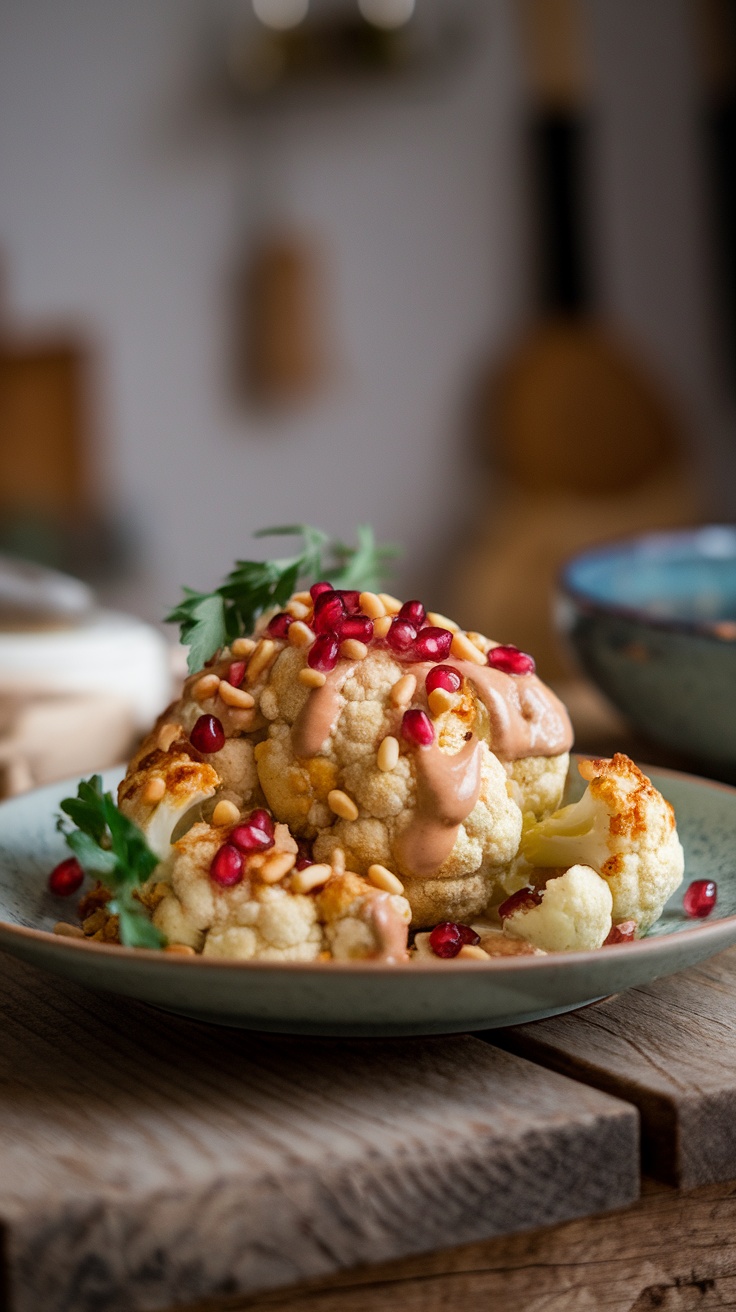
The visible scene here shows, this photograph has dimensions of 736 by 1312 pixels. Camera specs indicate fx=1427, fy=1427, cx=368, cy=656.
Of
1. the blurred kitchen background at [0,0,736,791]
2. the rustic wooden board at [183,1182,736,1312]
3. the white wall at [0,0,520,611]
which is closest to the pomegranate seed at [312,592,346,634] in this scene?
the rustic wooden board at [183,1182,736,1312]

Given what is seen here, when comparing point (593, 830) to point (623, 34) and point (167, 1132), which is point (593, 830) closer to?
point (167, 1132)

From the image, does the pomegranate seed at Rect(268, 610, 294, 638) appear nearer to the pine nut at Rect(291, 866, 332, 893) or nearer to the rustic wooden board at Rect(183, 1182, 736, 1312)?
the pine nut at Rect(291, 866, 332, 893)

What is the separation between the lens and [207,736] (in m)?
0.91

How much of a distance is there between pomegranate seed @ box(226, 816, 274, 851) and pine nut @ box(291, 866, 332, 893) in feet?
0.10

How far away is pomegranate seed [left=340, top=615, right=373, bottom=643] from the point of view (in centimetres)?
92

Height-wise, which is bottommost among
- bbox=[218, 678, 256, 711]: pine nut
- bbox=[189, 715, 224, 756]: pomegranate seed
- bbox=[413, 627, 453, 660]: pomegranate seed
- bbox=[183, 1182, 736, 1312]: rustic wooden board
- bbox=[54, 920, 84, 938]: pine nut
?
bbox=[183, 1182, 736, 1312]: rustic wooden board

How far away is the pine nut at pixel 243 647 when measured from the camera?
965 mm

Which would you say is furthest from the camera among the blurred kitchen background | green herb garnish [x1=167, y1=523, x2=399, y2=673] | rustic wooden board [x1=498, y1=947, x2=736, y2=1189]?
the blurred kitchen background

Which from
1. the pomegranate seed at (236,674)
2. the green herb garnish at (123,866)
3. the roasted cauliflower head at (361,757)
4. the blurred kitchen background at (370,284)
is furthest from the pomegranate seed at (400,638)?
the blurred kitchen background at (370,284)

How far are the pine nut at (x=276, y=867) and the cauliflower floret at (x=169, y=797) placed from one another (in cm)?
7

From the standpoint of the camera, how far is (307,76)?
15.5 feet

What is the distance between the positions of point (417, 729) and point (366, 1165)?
0.87 feet

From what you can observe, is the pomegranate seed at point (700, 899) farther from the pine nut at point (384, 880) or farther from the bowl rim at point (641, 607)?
the bowl rim at point (641, 607)

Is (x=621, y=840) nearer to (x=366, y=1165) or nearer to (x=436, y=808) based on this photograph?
(x=436, y=808)
